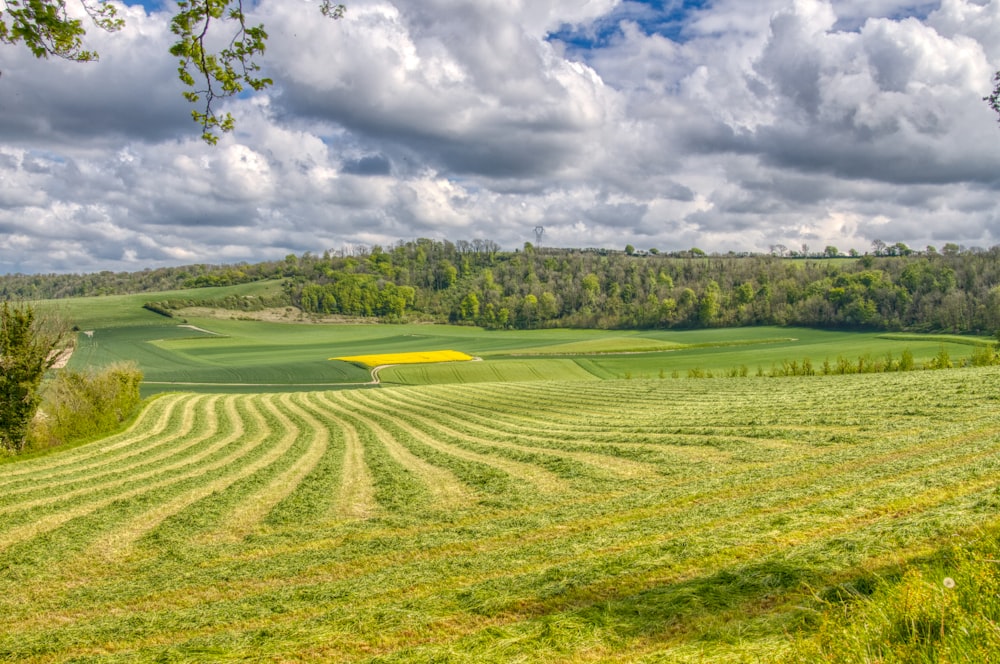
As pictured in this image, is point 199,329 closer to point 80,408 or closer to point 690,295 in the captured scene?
point 80,408

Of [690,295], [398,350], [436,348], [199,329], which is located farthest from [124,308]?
[690,295]

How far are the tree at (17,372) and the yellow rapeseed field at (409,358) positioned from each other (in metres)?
49.8

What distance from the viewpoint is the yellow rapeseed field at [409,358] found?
273ft

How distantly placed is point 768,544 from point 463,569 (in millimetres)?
4752

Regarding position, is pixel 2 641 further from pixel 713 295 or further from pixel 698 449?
pixel 713 295

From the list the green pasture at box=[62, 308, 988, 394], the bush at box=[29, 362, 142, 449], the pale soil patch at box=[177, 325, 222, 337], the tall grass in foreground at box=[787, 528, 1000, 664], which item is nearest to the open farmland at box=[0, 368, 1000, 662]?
the tall grass in foreground at box=[787, 528, 1000, 664]

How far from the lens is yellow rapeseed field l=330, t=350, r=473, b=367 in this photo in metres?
83.2

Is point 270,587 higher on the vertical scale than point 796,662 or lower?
lower

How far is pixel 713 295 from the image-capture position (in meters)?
137

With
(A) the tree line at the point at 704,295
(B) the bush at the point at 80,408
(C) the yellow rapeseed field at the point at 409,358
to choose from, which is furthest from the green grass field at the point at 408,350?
(B) the bush at the point at 80,408

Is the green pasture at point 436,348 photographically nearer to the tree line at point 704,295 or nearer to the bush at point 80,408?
the tree line at point 704,295

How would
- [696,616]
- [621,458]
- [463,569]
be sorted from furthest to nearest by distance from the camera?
1. [621,458]
2. [463,569]
3. [696,616]

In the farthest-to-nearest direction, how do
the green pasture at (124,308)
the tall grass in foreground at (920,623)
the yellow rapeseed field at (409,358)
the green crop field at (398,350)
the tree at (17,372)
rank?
1. the green pasture at (124,308)
2. the yellow rapeseed field at (409,358)
3. the green crop field at (398,350)
4. the tree at (17,372)
5. the tall grass in foreground at (920,623)

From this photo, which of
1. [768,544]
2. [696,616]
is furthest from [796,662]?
[768,544]
